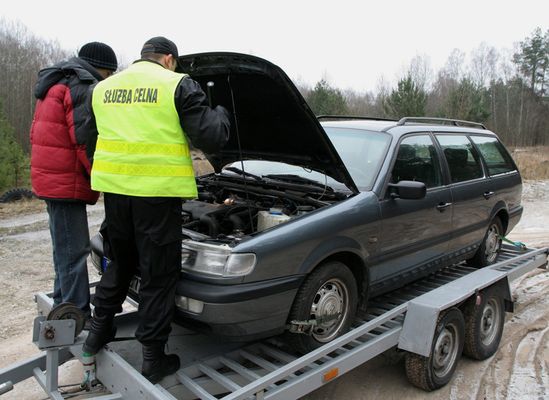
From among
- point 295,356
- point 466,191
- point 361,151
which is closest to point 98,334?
point 295,356

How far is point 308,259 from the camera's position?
122 inches

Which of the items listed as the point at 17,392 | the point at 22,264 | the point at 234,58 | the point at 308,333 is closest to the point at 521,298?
the point at 308,333

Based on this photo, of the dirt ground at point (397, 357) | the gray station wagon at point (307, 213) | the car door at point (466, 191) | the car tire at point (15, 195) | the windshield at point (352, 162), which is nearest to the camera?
the gray station wagon at point (307, 213)

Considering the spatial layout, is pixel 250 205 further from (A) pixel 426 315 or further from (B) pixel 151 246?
(A) pixel 426 315

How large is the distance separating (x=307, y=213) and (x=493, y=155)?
342cm

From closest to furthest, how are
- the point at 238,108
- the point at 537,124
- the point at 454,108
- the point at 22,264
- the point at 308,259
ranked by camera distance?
the point at 308,259 → the point at 238,108 → the point at 22,264 → the point at 454,108 → the point at 537,124

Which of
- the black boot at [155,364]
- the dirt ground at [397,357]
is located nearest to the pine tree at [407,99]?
the dirt ground at [397,357]

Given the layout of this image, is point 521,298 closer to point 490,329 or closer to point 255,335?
point 490,329

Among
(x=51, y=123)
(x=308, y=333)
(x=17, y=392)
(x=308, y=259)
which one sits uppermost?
(x=51, y=123)

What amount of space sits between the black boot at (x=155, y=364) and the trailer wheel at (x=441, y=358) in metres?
1.93

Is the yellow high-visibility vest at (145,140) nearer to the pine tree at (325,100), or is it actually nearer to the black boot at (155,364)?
the black boot at (155,364)

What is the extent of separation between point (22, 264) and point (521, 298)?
678 cm

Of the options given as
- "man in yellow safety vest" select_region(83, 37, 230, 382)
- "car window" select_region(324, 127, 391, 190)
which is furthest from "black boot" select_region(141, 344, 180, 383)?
"car window" select_region(324, 127, 391, 190)

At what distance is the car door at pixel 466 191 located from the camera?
4.75 metres
